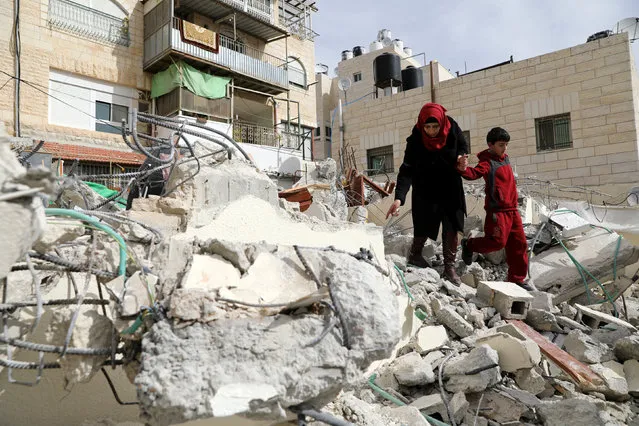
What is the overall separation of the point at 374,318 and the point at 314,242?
133cm

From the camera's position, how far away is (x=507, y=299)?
3.36 m

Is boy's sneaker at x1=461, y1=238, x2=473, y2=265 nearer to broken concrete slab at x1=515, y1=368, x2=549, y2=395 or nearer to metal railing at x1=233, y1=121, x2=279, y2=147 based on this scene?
broken concrete slab at x1=515, y1=368, x2=549, y2=395

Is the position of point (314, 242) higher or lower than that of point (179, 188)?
lower

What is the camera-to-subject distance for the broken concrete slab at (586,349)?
2.93 meters

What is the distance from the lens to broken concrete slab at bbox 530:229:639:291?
4309mm

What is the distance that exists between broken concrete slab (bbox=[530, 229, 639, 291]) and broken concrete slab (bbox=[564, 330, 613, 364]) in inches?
50.2

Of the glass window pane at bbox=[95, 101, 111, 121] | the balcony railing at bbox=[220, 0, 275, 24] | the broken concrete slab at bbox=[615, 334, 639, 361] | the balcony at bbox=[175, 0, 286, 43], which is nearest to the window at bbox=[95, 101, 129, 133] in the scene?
the glass window pane at bbox=[95, 101, 111, 121]

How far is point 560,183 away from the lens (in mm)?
10453

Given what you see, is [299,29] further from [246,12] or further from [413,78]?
[413,78]

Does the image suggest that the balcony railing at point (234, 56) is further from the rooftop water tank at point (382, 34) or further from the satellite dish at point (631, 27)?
the satellite dish at point (631, 27)

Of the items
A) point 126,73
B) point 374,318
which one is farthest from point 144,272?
point 126,73

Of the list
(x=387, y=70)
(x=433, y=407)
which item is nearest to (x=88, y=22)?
(x=387, y=70)

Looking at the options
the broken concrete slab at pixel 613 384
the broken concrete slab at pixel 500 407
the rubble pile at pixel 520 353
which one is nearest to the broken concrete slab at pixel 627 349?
the rubble pile at pixel 520 353

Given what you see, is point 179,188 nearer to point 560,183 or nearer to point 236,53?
point 560,183
